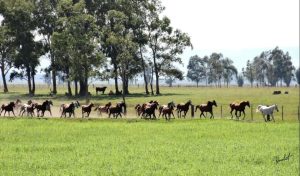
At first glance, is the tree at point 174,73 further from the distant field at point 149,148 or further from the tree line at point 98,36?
the distant field at point 149,148

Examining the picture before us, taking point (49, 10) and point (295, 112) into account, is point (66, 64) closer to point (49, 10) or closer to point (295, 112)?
point (49, 10)

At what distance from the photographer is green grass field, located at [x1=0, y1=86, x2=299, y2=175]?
20234 millimetres

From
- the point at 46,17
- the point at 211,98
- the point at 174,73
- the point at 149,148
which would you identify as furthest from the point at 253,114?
the point at 46,17

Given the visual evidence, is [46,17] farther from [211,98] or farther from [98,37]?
[211,98]

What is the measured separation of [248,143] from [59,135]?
1254 centimetres

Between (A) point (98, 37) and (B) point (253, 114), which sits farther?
(A) point (98, 37)

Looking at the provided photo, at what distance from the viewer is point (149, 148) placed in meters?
25.9

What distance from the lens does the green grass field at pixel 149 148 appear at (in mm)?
20234

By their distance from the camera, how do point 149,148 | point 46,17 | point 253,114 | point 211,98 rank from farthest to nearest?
point 46,17
point 211,98
point 253,114
point 149,148

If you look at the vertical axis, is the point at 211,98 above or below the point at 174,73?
below

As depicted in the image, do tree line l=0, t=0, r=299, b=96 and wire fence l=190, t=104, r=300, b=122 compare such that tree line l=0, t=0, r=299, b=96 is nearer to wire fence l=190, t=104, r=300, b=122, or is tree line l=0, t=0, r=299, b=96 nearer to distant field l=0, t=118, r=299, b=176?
wire fence l=190, t=104, r=300, b=122

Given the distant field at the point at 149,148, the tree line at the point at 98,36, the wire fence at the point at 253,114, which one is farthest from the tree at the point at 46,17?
the distant field at the point at 149,148

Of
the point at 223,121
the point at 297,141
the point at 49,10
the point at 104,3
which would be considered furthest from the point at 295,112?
the point at 49,10

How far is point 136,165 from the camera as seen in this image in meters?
20.8
